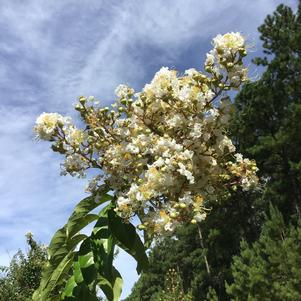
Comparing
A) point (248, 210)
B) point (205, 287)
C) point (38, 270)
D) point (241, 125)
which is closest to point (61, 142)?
point (38, 270)

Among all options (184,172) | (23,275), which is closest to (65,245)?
(184,172)

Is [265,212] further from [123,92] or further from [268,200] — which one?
[123,92]

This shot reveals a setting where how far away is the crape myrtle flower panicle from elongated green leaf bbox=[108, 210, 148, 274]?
95 mm

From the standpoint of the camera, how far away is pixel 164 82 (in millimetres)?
2078

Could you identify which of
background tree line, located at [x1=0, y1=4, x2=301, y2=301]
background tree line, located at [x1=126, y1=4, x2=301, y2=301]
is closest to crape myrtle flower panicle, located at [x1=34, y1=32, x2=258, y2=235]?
background tree line, located at [x1=0, y1=4, x2=301, y2=301]

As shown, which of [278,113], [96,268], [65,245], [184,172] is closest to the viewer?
[184,172]

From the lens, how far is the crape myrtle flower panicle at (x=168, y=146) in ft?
6.28

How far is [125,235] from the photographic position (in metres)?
2.09

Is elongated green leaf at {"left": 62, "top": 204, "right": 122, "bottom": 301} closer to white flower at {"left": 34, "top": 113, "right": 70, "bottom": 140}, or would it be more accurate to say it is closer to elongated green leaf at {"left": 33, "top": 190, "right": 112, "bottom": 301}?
elongated green leaf at {"left": 33, "top": 190, "right": 112, "bottom": 301}

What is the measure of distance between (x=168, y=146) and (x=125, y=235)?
1.54 feet

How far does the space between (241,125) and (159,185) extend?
22879mm

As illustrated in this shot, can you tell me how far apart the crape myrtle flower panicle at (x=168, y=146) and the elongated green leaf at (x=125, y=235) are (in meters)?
0.10

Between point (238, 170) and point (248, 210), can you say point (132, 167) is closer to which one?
point (238, 170)

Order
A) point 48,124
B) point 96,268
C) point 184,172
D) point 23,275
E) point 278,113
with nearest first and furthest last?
point 184,172 → point 96,268 → point 48,124 → point 23,275 → point 278,113
